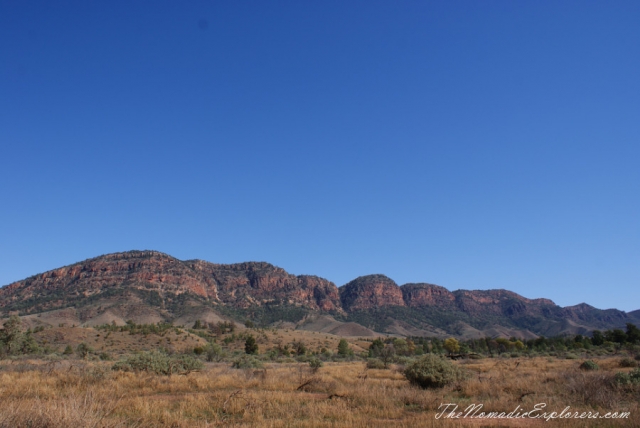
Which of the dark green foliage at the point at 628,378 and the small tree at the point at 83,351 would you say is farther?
the small tree at the point at 83,351

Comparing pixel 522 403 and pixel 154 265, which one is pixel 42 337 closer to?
pixel 522 403

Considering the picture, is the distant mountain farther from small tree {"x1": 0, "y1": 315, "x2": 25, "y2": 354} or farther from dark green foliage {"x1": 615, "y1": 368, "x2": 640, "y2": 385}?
dark green foliage {"x1": 615, "y1": 368, "x2": 640, "y2": 385}

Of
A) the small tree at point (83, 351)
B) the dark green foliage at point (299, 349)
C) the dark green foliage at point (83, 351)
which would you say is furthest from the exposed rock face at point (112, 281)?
the small tree at point (83, 351)

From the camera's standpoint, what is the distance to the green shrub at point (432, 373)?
620 inches

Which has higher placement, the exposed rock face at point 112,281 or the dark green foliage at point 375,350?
the exposed rock face at point 112,281

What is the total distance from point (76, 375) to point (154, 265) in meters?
160

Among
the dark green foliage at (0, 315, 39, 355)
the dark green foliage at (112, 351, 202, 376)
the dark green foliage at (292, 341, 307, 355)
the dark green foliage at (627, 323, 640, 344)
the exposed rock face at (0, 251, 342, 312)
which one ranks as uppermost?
the exposed rock face at (0, 251, 342, 312)

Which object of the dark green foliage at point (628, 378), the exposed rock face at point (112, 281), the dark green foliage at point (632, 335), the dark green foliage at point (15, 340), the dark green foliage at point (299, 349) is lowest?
the dark green foliage at point (632, 335)

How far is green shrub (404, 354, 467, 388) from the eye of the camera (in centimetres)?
1576

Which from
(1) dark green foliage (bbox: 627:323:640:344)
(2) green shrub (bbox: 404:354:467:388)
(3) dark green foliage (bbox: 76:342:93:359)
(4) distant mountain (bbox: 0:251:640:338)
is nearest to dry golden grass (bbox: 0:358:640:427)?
(2) green shrub (bbox: 404:354:467:388)

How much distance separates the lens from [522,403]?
11.1 meters

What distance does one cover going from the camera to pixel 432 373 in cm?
1591

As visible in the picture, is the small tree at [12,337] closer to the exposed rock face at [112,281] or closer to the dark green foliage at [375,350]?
the dark green foliage at [375,350]

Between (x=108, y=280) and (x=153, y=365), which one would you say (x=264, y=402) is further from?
(x=108, y=280)
